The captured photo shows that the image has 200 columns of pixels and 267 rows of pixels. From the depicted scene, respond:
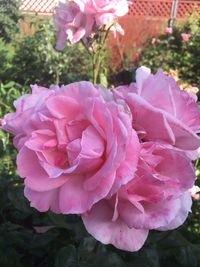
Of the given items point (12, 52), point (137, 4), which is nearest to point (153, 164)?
point (12, 52)

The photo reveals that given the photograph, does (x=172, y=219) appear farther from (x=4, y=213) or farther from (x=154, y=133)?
(x=4, y=213)

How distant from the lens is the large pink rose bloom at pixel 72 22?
2.26 m

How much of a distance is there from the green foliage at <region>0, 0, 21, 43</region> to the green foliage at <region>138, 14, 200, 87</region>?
2227 millimetres

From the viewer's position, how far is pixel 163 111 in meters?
0.90

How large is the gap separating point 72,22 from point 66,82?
14.7 feet

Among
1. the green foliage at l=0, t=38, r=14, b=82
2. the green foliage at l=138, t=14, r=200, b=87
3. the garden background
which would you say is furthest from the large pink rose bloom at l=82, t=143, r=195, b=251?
the green foliage at l=138, t=14, r=200, b=87

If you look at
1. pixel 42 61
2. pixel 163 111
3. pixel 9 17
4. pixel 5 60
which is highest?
pixel 163 111

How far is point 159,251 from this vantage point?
146cm

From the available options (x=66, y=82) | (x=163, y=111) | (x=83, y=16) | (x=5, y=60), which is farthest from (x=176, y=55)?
(x=163, y=111)

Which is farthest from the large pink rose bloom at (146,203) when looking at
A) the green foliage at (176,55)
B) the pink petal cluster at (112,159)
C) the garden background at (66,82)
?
the green foliage at (176,55)

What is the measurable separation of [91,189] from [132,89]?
0.22 meters

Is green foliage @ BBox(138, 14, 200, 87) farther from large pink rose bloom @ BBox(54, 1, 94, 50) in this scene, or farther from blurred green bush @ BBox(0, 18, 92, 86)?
large pink rose bloom @ BBox(54, 1, 94, 50)

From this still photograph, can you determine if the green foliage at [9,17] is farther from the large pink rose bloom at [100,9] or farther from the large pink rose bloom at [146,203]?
the large pink rose bloom at [146,203]

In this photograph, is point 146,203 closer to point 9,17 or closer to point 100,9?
point 100,9
